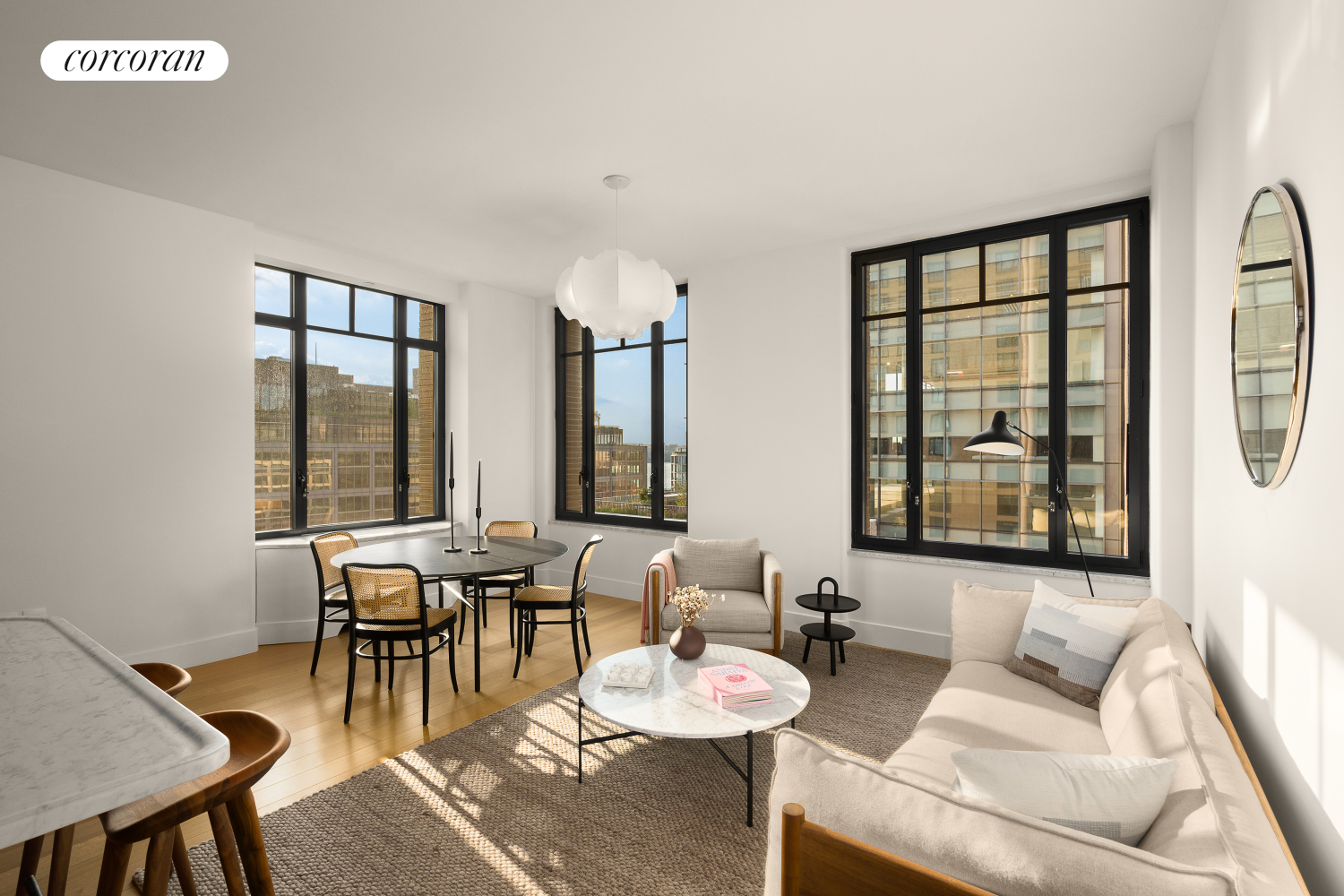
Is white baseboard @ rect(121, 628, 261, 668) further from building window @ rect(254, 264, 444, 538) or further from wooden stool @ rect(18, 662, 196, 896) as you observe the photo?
wooden stool @ rect(18, 662, 196, 896)

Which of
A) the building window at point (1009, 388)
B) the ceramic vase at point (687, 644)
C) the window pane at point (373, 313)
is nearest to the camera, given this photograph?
the ceramic vase at point (687, 644)

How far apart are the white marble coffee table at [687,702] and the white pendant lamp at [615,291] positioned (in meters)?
1.74

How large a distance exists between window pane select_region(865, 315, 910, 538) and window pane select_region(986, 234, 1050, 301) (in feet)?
2.09

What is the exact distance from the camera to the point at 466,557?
149 inches

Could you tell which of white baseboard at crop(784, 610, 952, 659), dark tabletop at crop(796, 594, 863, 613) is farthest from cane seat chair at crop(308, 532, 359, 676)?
white baseboard at crop(784, 610, 952, 659)

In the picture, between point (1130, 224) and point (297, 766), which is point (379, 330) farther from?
point (1130, 224)

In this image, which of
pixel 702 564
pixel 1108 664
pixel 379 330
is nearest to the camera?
pixel 1108 664

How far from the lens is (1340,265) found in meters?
1.19

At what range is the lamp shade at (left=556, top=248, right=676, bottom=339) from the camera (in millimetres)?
3289

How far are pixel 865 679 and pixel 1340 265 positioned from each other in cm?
309

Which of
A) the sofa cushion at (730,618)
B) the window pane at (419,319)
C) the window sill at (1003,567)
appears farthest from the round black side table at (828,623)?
the window pane at (419,319)

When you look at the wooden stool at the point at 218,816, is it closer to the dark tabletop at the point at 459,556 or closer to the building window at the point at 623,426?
the dark tabletop at the point at 459,556

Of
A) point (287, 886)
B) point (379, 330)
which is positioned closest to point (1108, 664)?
point (287, 886)

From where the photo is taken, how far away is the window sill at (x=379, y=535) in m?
4.50
